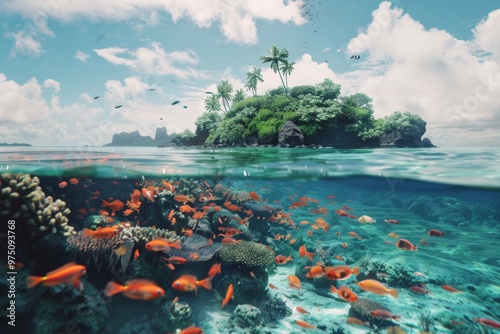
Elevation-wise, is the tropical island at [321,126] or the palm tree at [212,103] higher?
the palm tree at [212,103]

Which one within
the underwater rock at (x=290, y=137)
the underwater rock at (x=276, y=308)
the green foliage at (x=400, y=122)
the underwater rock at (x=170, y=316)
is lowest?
the underwater rock at (x=276, y=308)

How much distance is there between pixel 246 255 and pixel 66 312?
5.35 metres

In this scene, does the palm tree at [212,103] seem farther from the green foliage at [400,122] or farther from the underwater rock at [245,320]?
the underwater rock at [245,320]

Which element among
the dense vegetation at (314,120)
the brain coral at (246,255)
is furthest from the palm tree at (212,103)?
the brain coral at (246,255)

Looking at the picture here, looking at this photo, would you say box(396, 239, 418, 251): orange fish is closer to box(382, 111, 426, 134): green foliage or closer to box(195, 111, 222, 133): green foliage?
box(382, 111, 426, 134): green foliage

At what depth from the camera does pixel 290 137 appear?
27.3 meters

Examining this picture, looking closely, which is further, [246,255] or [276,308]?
[246,255]

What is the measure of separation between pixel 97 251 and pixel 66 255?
71cm

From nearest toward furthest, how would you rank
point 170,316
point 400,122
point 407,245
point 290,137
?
1. point 407,245
2. point 170,316
3. point 290,137
4. point 400,122

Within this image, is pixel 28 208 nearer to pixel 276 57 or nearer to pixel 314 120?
A: pixel 314 120

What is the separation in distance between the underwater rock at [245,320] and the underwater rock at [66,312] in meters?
3.66

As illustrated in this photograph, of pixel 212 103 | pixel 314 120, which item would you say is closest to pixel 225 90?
pixel 212 103

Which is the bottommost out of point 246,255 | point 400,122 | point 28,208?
point 246,255

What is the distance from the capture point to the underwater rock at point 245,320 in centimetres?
784
